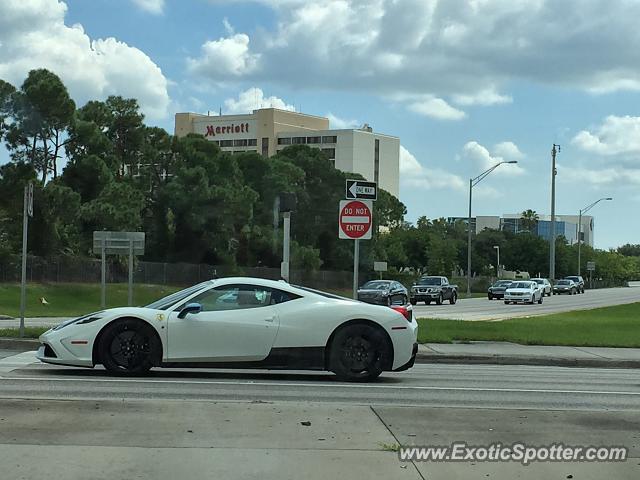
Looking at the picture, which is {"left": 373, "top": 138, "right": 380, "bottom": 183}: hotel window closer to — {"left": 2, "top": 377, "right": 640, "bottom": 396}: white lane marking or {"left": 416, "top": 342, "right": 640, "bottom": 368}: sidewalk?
{"left": 416, "top": 342, "right": 640, "bottom": 368}: sidewalk

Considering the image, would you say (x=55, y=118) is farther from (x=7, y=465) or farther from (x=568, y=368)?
(x=7, y=465)

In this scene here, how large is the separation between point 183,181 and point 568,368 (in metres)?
47.7

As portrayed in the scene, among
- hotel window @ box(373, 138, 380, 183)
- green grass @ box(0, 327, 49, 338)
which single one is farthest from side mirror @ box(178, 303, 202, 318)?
hotel window @ box(373, 138, 380, 183)

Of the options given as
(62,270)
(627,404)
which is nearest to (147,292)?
(62,270)

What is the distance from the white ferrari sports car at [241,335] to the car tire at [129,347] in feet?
0.04

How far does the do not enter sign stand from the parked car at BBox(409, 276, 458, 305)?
35.2 meters

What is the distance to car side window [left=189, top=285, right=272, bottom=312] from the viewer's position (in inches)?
447

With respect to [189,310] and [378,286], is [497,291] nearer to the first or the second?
[378,286]

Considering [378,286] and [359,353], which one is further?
[378,286]

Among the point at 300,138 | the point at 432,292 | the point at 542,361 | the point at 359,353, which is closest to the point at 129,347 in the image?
the point at 359,353

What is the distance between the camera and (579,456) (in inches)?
268

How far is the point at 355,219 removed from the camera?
15.6 meters

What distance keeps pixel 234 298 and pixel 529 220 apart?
166129 mm

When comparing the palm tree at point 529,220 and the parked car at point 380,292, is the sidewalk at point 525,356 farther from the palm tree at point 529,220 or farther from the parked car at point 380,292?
the palm tree at point 529,220
